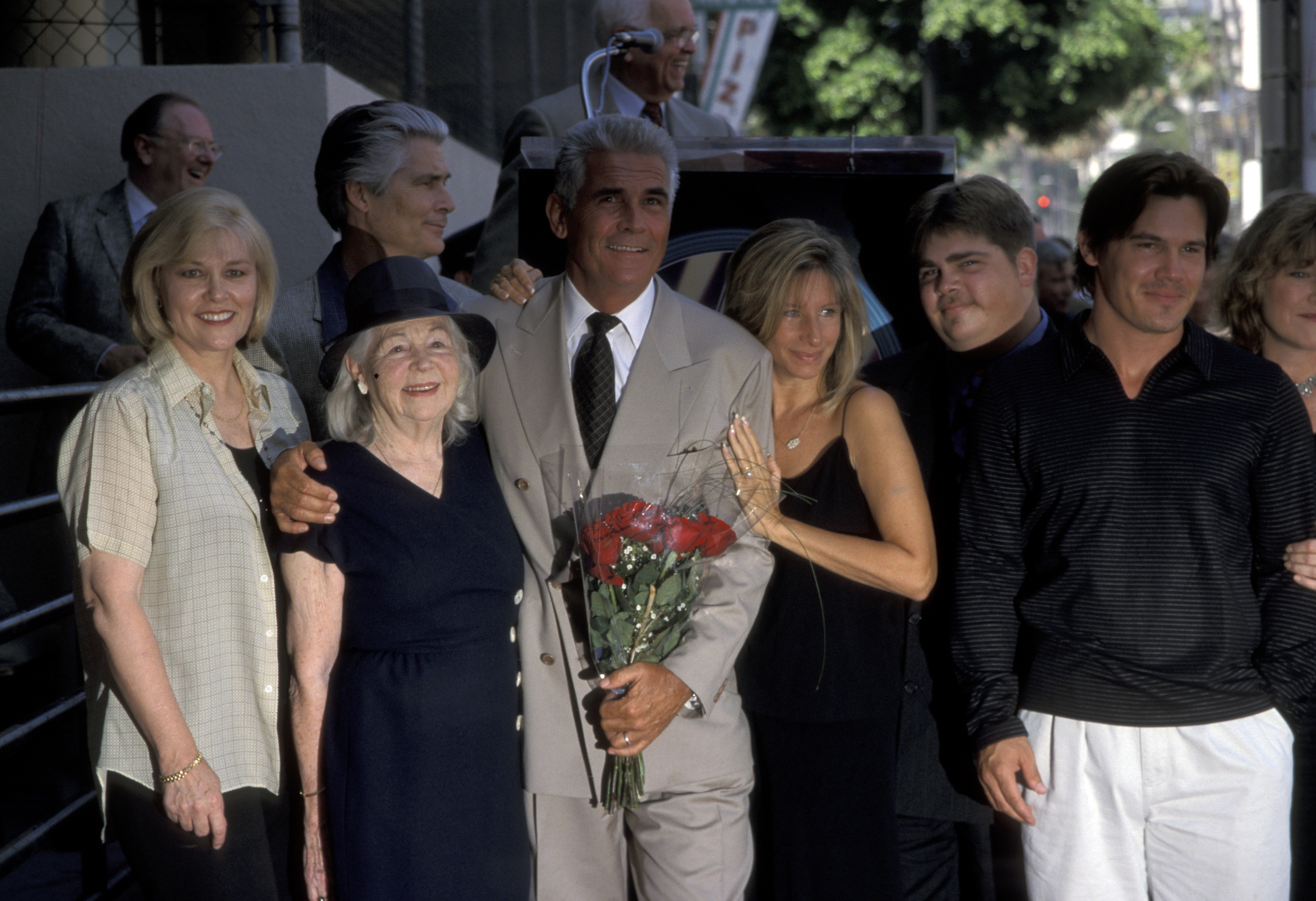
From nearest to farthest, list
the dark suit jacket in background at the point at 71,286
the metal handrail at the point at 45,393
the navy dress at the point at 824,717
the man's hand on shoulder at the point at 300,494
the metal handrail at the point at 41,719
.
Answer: the man's hand on shoulder at the point at 300,494
the navy dress at the point at 824,717
the metal handrail at the point at 45,393
the metal handrail at the point at 41,719
the dark suit jacket in background at the point at 71,286

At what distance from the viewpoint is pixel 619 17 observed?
5.30 m

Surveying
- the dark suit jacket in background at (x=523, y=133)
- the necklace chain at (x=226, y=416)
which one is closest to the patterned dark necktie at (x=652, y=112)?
the dark suit jacket in background at (x=523, y=133)

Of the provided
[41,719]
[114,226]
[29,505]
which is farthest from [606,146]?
[114,226]

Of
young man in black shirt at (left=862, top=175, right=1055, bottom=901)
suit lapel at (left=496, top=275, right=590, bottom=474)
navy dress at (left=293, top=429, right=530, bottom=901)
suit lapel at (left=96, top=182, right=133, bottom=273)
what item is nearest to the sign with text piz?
suit lapel at (left=96, top=182, right=133, bottom=273)

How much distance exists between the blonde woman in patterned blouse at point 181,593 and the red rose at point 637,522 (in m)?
0.90

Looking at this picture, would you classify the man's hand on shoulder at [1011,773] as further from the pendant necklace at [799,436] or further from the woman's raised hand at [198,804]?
the woman's raised hand at [198,804]

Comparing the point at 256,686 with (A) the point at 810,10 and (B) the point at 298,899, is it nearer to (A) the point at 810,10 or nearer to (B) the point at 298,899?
(B) the point at 298,899

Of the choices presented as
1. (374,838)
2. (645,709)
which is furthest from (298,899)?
(645,709)

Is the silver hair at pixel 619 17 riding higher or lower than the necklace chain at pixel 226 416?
higher

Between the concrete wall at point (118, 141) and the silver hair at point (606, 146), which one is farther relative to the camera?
the concrete wall at point (118, 141)

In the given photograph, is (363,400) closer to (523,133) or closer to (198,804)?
(198,804)

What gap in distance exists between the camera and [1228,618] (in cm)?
287

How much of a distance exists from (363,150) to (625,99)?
1.43m

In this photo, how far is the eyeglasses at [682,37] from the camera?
5.13 metres
